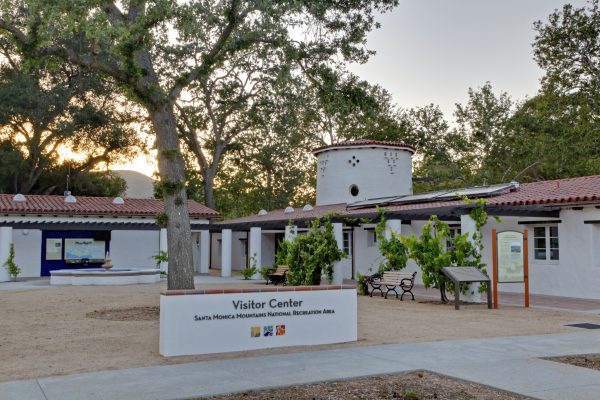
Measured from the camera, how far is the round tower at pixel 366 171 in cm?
3212

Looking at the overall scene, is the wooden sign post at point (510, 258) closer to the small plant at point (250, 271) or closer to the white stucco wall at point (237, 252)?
the small plant at point (250, 271)

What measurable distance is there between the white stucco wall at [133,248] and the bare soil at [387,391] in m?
24.7

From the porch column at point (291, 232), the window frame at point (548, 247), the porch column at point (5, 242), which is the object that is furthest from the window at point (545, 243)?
the porch column at point (5, 242)

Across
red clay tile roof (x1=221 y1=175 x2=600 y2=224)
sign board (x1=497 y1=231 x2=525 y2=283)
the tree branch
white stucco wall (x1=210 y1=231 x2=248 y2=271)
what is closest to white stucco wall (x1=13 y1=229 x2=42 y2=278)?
white stucco wall (x1=210 y1=231 x2=248 y2=271)

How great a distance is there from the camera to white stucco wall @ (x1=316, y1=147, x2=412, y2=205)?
32.1 meters

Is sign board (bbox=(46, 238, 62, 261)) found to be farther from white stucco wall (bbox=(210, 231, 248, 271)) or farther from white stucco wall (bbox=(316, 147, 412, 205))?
white stucco wall (bbox=(316, 147, 412, 205))

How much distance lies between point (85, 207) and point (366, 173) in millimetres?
14240

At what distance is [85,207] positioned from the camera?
2973 cm

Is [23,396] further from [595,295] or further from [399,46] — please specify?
[595,295]

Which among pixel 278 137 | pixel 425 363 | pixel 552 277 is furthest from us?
pixel 278 137

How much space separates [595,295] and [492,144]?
25704 mm

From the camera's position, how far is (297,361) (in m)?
8.27

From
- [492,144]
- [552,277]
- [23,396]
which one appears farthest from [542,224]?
[492,144]

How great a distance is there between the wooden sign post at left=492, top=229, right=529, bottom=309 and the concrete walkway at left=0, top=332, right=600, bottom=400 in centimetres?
589
